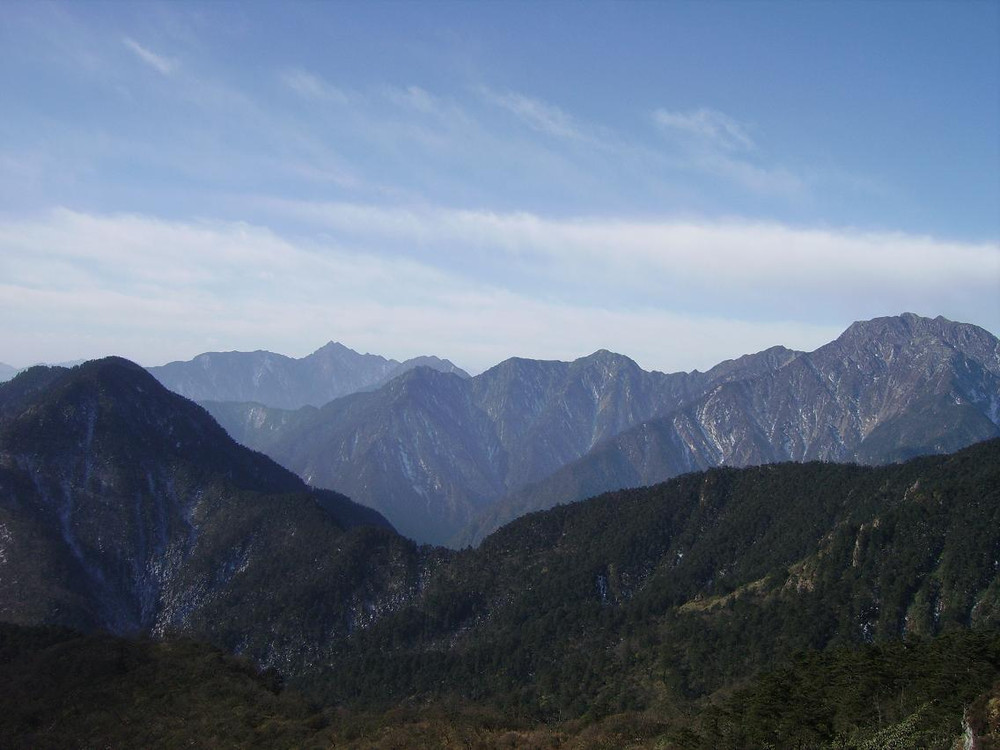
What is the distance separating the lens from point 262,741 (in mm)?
88812

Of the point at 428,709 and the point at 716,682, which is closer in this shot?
the point at 428,709

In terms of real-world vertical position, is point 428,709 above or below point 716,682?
above

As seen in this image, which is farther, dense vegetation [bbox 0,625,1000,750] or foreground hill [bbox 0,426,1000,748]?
foreground hill [bbox 0,426,1000,748]

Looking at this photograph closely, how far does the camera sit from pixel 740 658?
172500mm

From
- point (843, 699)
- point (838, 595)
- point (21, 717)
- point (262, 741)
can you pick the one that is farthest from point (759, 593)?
point (21, 717)

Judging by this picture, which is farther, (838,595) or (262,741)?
(838,595)

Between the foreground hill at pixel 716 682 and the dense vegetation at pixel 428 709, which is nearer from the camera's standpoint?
the dense vegetation at pixel 428 709

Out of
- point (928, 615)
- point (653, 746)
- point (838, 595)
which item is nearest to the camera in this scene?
point (653, 746)

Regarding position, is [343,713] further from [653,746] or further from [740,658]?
[740,658]

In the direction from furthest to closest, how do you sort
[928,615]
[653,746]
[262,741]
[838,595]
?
[838,595]
[928,615]
[262,741]
[653,746]

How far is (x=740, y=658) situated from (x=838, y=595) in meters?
29.3

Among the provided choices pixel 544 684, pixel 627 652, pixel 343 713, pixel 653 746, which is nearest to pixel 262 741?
pixel 343 713

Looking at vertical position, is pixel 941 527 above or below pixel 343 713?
above

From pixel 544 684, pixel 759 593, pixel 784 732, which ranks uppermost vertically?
pixel 784 732
